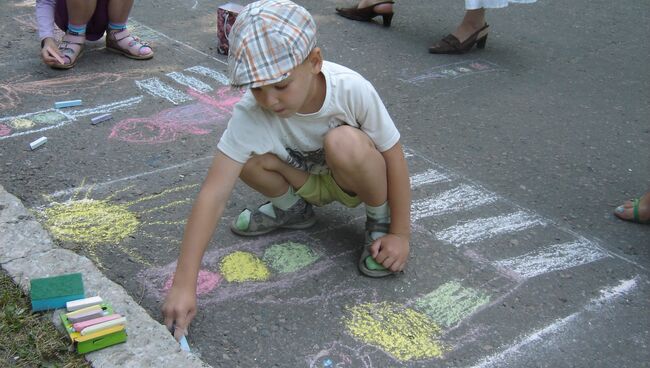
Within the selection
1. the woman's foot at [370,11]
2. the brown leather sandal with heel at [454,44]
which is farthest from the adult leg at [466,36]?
the woman's foot at [370,11]

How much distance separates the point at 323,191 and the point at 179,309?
2.48ft

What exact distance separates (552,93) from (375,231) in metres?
2.09

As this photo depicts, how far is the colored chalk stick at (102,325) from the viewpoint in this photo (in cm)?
179

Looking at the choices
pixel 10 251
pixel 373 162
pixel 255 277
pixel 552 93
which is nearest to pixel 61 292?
pixel 10 251

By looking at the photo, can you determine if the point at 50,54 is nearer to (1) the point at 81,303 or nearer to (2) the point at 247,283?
(2) the point at 247,283

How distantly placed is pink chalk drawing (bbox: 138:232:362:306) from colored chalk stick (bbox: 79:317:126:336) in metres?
0.34

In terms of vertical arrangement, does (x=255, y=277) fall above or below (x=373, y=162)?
below

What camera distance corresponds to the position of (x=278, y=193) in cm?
249

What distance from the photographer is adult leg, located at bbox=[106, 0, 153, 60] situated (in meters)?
4.06

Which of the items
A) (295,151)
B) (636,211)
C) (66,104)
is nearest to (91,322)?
(295,151)

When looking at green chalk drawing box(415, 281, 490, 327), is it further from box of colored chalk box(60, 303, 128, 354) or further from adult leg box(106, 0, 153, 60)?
adult leg box(106, 0, 153, 60)

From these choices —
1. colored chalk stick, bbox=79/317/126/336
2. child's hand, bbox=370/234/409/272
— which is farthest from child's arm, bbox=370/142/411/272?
colored chalk stick, bbox=79/317/126/336

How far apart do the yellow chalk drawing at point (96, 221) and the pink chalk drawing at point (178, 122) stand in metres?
0.52

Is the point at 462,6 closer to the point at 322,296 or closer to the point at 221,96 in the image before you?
the point at 221,96
